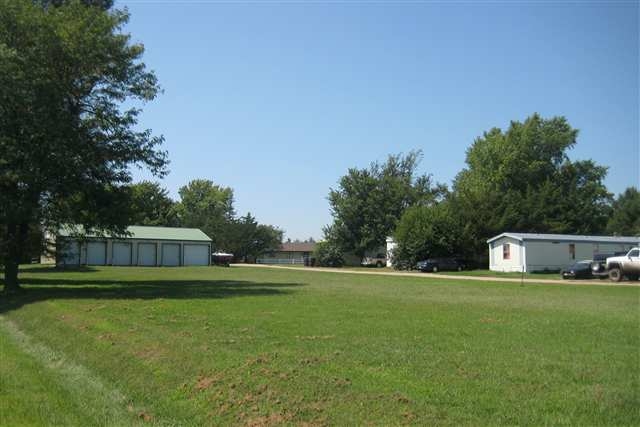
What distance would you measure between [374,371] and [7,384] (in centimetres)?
615

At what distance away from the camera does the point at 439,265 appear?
56094mm

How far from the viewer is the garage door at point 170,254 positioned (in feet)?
234

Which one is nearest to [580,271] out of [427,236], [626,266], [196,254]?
[626,266]

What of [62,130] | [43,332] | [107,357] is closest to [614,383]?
[107,357]

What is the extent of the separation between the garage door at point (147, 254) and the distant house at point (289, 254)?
95.6 ft

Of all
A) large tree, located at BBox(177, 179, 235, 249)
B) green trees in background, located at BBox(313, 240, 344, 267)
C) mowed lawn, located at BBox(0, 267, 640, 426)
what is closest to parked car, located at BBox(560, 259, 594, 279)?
mowed lawn, located at BBox(0, 267, 640, 426)

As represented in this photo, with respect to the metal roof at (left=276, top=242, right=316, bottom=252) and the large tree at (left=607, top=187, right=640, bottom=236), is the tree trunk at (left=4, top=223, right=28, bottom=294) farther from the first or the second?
the metal roof at (left=276, top=242, right=316, bottom=252)

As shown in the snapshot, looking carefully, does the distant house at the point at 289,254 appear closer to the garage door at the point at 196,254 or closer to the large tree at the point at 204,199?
the large tree at the point at 204,199

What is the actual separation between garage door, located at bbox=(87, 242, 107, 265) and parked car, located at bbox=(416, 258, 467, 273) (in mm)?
33696

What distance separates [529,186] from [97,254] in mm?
48150

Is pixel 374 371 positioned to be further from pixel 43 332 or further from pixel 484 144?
pixel 484 144

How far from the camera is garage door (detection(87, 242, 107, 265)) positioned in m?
65.7

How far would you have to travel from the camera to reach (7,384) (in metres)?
10.2

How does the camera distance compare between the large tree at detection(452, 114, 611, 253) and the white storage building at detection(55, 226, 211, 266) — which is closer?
the large tree at detection(452, 114, 611, 253)
